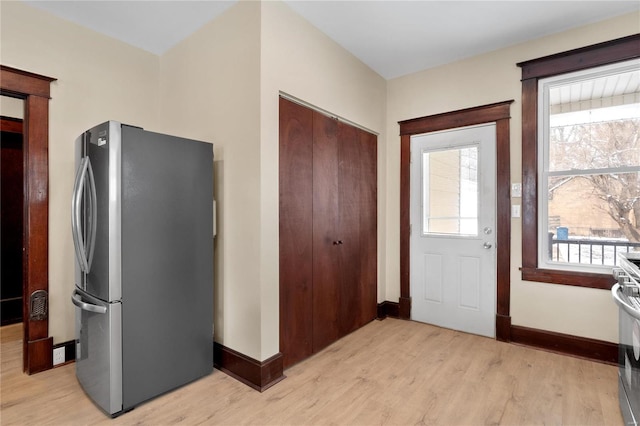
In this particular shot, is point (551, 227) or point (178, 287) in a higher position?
point (551, 227)

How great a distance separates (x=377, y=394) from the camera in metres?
2.14

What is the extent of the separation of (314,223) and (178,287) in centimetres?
117

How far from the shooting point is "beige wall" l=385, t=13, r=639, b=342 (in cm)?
266

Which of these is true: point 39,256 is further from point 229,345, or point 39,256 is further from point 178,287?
point 229,345

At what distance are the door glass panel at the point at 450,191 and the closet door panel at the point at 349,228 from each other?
0.84 metres

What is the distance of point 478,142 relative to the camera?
326 cm

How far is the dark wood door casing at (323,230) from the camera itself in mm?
2496

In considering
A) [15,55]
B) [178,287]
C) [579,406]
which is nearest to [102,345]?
[178,287]

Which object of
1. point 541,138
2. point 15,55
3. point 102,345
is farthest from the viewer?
point 541,138

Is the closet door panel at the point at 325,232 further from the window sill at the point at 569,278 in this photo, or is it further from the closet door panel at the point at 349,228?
the window sill at the point at 569,278

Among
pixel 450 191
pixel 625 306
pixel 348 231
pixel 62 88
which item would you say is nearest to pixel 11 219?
pixel 62 88

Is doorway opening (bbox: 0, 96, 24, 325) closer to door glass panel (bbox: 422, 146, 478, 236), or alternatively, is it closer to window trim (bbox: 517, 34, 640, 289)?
door glass panel (bbox: 422, 146, 478, 236)

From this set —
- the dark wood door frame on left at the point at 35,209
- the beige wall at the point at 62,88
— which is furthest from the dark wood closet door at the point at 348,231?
the dark wood door frame on left at the point at 35,209

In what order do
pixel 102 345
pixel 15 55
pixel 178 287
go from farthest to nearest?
pixel 15 55, pixel 178 287, pixel 102 345
